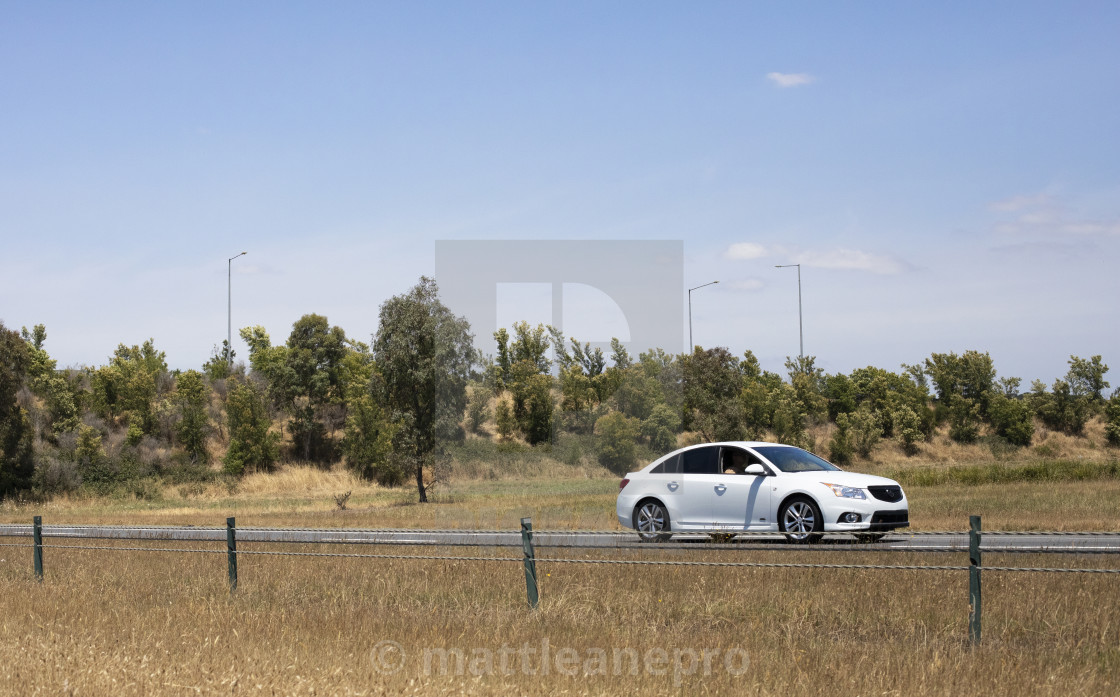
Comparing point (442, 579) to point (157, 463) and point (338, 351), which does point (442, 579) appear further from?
point (338, 351)

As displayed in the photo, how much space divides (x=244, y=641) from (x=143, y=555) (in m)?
9.48

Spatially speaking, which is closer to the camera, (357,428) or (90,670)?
(90,670)

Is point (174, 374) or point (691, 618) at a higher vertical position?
point (174, 374)

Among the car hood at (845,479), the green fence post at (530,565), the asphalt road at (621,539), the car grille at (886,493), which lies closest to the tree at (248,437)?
the asphalt road at (621,539)

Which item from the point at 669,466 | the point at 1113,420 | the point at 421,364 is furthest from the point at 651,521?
the point at 1113,420

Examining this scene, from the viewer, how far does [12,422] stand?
48906mm

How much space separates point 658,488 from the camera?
53.7 feet

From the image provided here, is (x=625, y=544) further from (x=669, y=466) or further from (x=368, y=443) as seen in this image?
(x=368, y=443)

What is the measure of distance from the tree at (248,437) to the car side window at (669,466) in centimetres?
4466

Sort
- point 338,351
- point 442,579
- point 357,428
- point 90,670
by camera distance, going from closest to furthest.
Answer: point 90,670 < point 442,579 < point 357,428 < point 338,351

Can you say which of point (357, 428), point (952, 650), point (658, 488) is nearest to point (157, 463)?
point (357, 428)

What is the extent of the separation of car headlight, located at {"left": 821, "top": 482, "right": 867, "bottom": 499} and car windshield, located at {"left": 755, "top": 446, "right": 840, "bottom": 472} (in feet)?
2.39

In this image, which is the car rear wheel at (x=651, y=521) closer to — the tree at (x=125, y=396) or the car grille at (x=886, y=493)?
the car grille at (x=886, y=493)

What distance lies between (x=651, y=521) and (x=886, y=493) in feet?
12.7
